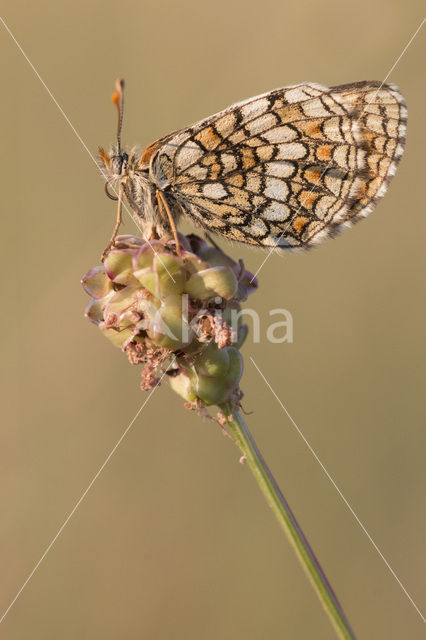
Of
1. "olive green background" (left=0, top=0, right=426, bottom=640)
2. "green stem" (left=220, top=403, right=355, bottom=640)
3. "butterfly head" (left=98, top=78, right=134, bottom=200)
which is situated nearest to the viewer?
"green stem" (left=220, top=403, right=355, bottom=640)

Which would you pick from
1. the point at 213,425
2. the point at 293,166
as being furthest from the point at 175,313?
the point at 213,425

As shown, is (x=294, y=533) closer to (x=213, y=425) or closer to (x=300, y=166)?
(x=300, y=166)

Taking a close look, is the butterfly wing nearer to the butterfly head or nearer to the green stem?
the butterfly head

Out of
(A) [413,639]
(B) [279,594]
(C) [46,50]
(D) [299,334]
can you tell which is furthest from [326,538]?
(C) [46,50]

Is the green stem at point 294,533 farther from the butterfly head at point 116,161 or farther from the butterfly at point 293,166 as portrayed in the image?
the butterfly head at point 116,161

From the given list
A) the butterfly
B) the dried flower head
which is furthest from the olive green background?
the dried flower head

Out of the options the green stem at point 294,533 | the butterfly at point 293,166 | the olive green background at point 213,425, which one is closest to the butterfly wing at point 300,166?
the butterfly at point 293,166

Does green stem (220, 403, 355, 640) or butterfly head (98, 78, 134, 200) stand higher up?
butterfly head (98, 78, 134, 200)

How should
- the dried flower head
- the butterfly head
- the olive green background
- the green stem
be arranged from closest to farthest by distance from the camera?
the green stem → the dried flower head → the butterfly head → the olive green background
